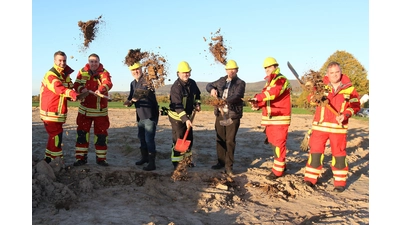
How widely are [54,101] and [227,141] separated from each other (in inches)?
134

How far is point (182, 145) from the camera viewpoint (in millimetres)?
7133

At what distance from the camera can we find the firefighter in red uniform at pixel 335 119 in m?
6.59

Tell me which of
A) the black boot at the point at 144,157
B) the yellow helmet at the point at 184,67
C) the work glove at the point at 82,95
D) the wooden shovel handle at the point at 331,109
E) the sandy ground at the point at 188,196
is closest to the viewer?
the sandy ground at the point at 188,196

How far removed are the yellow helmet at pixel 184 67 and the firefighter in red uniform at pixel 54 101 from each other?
6.66 feet

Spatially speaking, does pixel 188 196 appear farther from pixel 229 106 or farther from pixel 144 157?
pixel 144 157

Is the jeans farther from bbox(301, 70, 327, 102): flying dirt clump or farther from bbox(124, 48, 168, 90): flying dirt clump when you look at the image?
bbox(301, 70, 327, 102): flying dirt clump

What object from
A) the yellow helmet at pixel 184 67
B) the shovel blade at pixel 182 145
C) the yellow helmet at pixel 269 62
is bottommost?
the shovel blade at pixel 182 145

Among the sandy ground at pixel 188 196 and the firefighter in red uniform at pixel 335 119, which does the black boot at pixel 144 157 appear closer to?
the sandy ground at pixel 188 196

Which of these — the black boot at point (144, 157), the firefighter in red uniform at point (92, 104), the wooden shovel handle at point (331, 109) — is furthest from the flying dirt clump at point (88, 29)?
the wooden shovel handle at point (331, 109)

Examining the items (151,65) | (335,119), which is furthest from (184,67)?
(335,119)

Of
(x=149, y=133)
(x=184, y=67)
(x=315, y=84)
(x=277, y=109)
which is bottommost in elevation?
(x=149, y=133)

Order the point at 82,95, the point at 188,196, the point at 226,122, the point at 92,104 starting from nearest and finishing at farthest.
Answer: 1. the point at 188,196
2. the point at 82,95
3. the point at 92,104
4. the point at 226,122

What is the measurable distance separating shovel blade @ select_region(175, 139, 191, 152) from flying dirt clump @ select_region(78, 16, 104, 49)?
2783 millimetres

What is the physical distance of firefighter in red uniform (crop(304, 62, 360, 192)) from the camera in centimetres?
659
